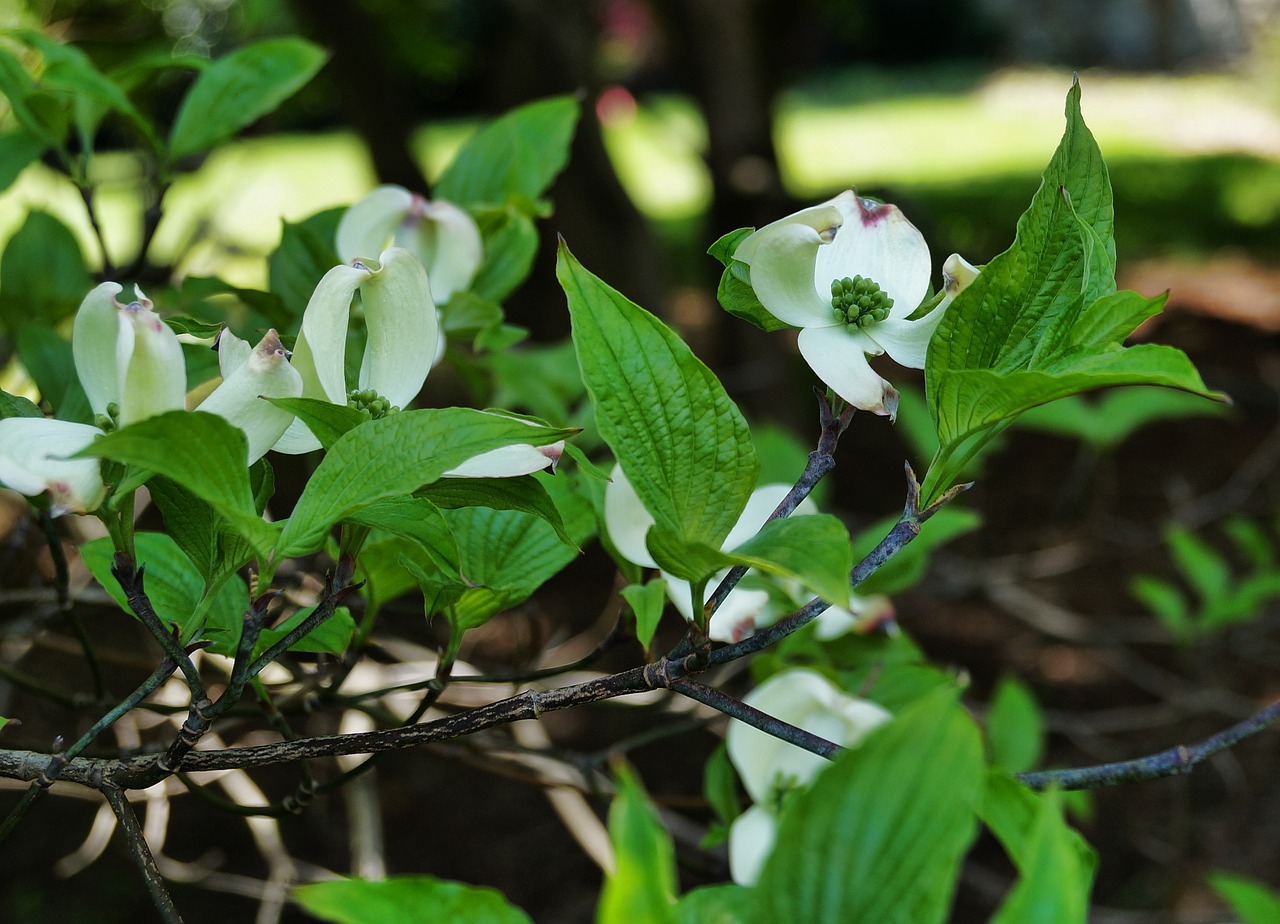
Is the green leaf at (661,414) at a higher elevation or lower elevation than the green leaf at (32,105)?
lower

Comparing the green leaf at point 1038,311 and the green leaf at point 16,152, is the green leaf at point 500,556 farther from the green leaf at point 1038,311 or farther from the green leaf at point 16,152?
the green leaf at point 16,152

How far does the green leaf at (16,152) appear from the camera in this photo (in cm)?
58

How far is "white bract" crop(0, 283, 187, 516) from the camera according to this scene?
28 cm

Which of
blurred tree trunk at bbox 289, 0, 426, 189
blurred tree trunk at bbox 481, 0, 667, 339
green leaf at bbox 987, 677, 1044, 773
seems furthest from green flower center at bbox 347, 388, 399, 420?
blurred tree trunk at bbox 289, 0, 426, 189

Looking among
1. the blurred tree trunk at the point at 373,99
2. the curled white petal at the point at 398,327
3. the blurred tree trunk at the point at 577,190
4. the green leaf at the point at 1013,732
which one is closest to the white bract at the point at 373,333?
the curled white petal at the point at 398,327

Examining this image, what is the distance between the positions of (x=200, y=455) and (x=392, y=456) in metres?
0.04

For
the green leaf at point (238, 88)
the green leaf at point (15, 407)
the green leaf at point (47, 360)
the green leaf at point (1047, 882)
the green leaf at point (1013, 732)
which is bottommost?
the green leaf at point (1013, 732)

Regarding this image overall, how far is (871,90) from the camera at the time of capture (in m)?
9.10

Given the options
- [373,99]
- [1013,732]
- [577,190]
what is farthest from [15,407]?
[373,99]

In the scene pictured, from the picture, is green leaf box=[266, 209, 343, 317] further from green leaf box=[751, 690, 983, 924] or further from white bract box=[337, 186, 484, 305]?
green leaf box=[751, 690, 983, 924]

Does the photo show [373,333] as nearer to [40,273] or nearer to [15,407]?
[15,407]

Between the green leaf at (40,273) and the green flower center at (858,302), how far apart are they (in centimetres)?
53

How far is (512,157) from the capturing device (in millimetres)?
589

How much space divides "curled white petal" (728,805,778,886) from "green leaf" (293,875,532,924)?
18 cm
